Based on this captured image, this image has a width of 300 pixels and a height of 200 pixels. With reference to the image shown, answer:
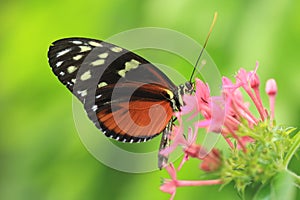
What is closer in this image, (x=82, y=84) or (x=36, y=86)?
(x=82, y=84)

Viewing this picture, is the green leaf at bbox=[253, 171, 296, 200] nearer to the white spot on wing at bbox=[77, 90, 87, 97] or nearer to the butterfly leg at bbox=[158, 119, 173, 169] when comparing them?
the butterfly leg at bbox=[158, 119, 173, 169]

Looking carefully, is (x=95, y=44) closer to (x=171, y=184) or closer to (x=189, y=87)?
(x=189, y=87)

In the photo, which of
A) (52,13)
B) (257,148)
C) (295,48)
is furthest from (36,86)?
(257,148)

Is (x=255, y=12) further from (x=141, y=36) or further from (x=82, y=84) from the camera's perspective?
(x=82, y=84)

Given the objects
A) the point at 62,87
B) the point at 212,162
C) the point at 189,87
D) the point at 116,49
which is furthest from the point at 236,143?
the point at 62,87

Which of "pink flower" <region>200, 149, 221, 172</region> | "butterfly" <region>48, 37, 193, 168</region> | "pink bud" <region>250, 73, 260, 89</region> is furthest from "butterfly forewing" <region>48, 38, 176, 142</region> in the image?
"pink flower" <region>200, 149, 221, 172</region>

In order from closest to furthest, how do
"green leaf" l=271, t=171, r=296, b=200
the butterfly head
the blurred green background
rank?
"green leaf" l=271, t=171, r=296, b=200 < the butterfly head < the blurred green background
